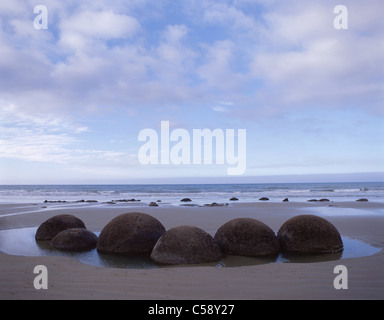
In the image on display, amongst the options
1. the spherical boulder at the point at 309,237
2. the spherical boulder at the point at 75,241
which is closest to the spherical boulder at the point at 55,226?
the spherical boulder at the point at 75,241

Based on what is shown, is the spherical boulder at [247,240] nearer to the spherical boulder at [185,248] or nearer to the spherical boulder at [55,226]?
the spherical boulder at [185,248]

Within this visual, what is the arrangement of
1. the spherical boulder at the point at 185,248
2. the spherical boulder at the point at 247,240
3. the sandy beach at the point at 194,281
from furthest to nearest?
1. the spherical boulder at the point at 247,240
2. the spherical boulder at the point at 185,248
3. the sandy beach at the point at 194,281

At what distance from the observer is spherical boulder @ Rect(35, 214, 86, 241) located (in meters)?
9.88

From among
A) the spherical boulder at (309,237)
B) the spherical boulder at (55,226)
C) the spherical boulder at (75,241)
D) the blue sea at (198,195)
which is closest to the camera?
the spherical boulder at (309,237)

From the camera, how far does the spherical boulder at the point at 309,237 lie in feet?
25.8

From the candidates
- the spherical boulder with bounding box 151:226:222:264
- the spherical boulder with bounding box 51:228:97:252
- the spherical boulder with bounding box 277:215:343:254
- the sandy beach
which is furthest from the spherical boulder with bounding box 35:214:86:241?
the spherical boulder with bounding box 277:215:343:254

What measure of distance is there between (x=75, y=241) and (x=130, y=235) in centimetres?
161

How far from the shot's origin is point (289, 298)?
14.9 ft

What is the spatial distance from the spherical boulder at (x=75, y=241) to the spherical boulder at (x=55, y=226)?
46.8 inches

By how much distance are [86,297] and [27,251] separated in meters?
4.62

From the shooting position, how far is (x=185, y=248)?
679cm

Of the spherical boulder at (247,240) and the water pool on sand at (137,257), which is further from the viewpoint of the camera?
the spherical boulder at (247,240)

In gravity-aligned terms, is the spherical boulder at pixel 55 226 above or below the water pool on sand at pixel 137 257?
above

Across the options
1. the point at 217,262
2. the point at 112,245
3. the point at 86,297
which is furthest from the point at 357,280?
the point at 112,245
